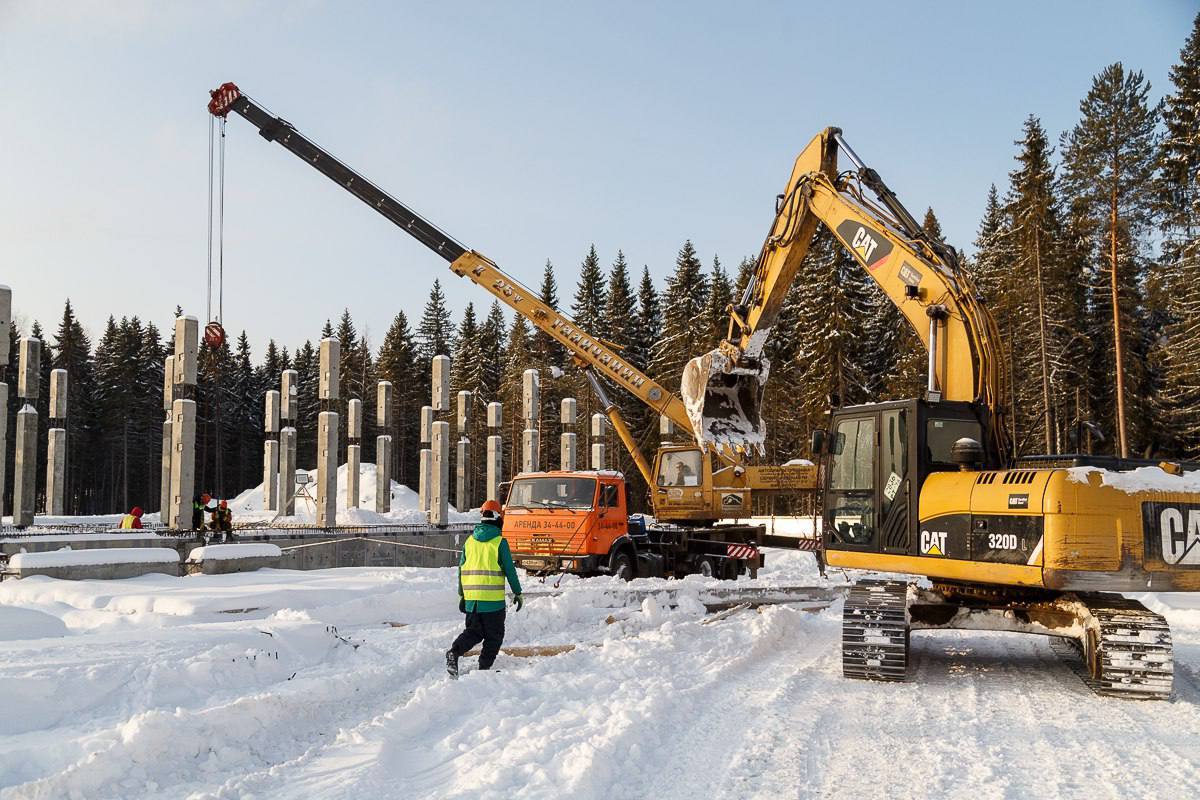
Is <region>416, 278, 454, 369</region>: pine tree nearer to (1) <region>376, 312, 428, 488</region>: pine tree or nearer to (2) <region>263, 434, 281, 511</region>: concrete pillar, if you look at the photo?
(1) <region>376, 312, 428, 488</region>: pine tree

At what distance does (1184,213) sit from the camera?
32344 millimetres

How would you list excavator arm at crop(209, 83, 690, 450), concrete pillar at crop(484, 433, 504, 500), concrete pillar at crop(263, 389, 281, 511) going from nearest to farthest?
1. excavator arm at crop(209, 83, 690, 450)
2. concrete pillar at crop(484, 433, 504, 500)
3. concrete pillar at crop(263, 389, 281, 511)

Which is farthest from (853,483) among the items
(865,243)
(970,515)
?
(865,243)

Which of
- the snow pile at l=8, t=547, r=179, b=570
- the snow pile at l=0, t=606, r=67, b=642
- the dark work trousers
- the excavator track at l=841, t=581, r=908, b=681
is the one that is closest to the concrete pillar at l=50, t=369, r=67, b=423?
the snow pile at l=8, t=547, r=179, b=570

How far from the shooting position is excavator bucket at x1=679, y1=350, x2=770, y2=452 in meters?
16.5

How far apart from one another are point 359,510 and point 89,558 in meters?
18.6

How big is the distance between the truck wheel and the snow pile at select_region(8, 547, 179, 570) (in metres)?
7.76

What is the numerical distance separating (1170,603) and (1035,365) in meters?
24.8

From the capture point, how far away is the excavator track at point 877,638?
9.14m

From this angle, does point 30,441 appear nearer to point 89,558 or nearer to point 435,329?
point 89,558

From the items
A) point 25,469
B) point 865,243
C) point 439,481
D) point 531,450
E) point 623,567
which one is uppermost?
point 865,243

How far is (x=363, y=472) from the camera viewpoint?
51.8 metres

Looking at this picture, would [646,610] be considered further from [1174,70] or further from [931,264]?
[1174,70]

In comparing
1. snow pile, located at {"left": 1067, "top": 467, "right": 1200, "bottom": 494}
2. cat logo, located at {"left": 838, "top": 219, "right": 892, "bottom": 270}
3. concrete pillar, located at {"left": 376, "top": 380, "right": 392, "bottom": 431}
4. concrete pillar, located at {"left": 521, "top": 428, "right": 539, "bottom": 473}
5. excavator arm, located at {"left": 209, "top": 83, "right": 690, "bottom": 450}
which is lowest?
snow pile, located at {"left": 1067, "top": 467, "right": 1200, "bottom": 494}
